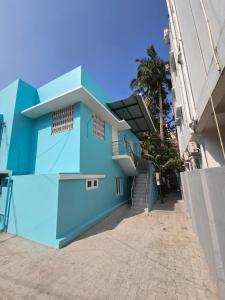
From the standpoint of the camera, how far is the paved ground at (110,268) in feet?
10.6

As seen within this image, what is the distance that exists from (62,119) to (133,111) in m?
6.57

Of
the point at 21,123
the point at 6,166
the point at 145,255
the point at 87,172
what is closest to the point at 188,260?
the point at 145,255

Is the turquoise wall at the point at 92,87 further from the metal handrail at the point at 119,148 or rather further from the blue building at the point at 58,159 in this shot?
the metal handrail at the point at 119,148

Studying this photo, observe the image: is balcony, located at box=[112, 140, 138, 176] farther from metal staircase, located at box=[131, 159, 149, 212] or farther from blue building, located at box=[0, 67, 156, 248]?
metal staircase, located at box=[131, 159, 149, 212]

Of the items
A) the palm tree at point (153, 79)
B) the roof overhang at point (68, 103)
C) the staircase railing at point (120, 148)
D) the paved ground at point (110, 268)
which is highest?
the palm tree at point (153, 79)

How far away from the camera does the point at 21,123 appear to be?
9.18m

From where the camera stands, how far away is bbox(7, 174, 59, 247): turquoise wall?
5734mm

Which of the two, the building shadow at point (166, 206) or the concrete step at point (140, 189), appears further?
the concrete step at point (140, 189)

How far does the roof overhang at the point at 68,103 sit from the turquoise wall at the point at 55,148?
1.26 feet

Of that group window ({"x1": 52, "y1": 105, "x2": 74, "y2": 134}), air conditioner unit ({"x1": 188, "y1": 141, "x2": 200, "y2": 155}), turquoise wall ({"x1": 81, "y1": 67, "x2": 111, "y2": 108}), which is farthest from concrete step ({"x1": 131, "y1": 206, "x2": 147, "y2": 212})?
turquoise wall ({"x1": 81, "y1": 67, "x2": 111, "y2": 108})

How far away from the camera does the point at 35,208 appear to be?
20.3ft

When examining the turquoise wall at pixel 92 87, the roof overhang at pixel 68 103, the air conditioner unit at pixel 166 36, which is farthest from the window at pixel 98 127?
the air conditioner unit at pixel 166 36

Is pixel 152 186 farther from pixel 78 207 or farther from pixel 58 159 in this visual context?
pixel 58 159

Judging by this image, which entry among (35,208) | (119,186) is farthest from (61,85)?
(119,186)
